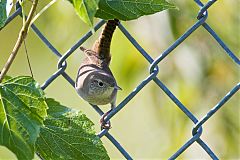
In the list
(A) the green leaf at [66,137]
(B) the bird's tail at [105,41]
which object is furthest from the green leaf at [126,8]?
(B) the bird's tail at [105,41]

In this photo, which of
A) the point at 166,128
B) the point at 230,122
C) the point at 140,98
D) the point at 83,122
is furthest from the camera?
the point at 140,98

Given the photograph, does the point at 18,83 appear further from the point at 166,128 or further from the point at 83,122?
the point at 166,128

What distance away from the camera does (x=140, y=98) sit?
5.20m

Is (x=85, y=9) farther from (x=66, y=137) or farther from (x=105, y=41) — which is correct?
(x=105, y=41)

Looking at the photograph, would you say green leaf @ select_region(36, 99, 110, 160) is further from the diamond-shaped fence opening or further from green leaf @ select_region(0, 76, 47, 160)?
the diamond-shaped fence opening

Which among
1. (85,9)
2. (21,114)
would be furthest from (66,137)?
(85,9)

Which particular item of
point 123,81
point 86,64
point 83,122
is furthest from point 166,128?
point 83,122

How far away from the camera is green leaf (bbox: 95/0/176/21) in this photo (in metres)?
1.18

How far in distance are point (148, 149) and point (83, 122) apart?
3.51 m

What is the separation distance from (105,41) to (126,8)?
0.36 meters

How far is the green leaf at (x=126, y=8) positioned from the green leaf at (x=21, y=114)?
0.19 m

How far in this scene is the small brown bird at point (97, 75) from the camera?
157 cm

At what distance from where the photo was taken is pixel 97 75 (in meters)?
1.74

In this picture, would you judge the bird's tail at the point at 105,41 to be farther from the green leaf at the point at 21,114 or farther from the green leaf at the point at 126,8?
the green leaf at the point at 21,114
